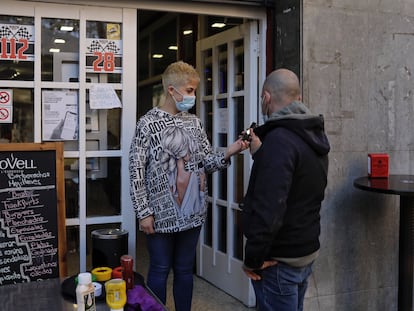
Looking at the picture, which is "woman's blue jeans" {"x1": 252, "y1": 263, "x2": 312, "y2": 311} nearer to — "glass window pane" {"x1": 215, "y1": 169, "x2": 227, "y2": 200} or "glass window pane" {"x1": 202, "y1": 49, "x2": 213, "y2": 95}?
"glass window pane" {"x1": 215, "y1": 169, "x2": 227, "y2": 200}

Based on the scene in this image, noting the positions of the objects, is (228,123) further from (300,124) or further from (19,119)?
(300,124)

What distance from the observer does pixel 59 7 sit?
10.8ft

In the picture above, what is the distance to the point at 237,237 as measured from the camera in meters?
4.20

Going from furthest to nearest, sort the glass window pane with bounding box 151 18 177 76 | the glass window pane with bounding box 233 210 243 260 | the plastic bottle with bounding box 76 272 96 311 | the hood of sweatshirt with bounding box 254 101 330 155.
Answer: the glass window pane with bounding box 151 18 177 76 < the glass window pane with bounding box 233 210 243 260 < the hood of sweatshirt with bounding box 254 101 330 155 < the plastic bottle with bounding box 76 272 96 311

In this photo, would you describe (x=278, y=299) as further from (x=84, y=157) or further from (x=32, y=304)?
(x=84, y=157)

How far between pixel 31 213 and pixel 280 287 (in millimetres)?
1618

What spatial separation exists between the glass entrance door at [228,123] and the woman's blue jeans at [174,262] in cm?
89

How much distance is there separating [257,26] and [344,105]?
86 centimetres

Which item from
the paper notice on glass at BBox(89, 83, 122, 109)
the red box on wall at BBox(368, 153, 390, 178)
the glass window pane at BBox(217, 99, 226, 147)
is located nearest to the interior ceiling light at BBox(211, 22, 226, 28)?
the glass window pane at BBox(217, 99, 226, 147)

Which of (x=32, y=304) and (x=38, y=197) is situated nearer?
(x=32, y=304)

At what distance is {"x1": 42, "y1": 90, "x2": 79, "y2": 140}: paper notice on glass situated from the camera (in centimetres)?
329

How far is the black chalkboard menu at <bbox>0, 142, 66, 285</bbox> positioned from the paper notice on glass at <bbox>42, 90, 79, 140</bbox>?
5.6 inches

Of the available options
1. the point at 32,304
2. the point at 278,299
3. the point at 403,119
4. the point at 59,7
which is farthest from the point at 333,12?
the point at 32,304

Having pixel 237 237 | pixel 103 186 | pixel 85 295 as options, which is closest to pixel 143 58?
pixel 237 237
